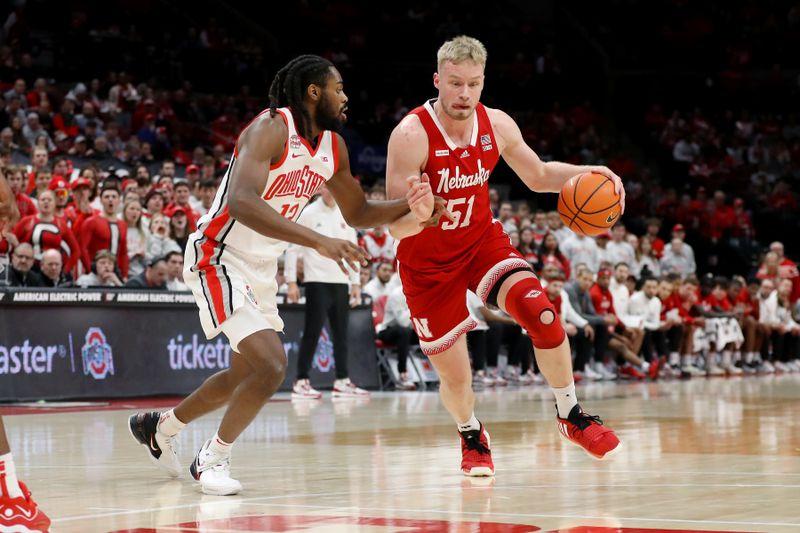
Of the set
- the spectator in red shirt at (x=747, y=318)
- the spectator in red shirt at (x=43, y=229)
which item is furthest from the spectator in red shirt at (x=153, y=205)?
the spectator in red shirt at (x=747, y=318)

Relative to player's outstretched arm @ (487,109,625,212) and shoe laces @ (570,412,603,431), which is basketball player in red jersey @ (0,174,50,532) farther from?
player's outstretched arm @ (487,109,625,212)

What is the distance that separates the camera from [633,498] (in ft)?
15.9

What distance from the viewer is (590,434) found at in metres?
5.83

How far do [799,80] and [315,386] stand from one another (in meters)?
18.6

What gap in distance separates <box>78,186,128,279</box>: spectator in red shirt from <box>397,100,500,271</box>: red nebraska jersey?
23.1ft

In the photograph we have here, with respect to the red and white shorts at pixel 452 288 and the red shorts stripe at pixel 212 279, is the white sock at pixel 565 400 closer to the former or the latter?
the red and white shorts at pixel 452 288

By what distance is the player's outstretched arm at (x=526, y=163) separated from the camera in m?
6.23

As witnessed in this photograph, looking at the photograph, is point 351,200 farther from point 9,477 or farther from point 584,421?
point 9,477

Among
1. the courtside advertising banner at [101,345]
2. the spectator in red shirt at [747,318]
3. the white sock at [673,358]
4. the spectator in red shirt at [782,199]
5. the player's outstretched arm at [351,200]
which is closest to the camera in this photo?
the player's outstretched arm at [351,200]

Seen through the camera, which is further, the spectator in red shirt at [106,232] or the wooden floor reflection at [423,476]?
the spectator in red shirt at [106,232]

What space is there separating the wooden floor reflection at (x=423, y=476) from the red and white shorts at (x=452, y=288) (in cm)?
67

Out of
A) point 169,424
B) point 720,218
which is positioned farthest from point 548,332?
point 720,218

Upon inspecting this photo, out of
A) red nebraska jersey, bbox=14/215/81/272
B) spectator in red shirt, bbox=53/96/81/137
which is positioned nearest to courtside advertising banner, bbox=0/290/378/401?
red nebraska jersey, bbox=14/215/81/272

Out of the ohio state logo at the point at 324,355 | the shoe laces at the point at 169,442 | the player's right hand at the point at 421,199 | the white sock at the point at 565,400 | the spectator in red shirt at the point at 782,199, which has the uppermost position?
the spectator in red shirt at the point at 782,199
